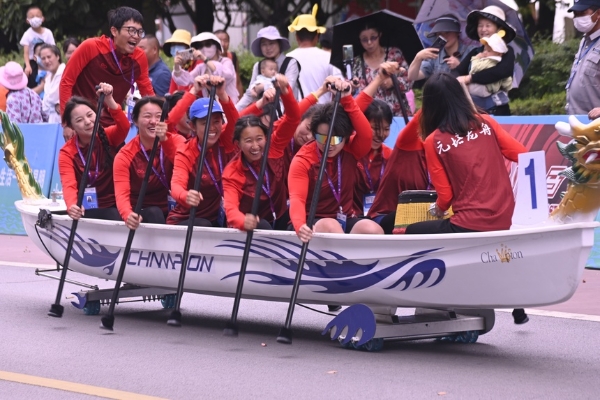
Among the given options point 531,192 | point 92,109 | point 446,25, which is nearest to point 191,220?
point 92,109

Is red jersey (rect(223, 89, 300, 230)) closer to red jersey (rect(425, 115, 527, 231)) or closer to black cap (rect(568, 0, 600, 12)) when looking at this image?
red jersey (rect(425, 115, 527, 231))

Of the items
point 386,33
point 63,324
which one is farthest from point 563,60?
point 63,324

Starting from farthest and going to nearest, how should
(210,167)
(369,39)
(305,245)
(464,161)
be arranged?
(369,39), (210,167), (305,245), (464,161)

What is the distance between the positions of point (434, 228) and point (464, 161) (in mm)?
463

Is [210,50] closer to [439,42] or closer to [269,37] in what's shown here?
[269,37]

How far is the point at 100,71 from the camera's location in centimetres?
1011

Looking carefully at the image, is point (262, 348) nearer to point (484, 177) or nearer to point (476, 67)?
point (484, 177)

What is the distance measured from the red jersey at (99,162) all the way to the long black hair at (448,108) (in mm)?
3133

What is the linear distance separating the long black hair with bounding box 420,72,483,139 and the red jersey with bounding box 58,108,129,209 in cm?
313

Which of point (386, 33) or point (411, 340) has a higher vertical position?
point (386, 33)

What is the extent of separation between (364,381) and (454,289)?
847 millimetres

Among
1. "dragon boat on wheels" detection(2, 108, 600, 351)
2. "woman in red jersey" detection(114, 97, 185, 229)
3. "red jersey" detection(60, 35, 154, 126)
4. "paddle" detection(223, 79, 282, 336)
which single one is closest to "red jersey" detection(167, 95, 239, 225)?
"woman in red jersey" detection(114, 97, 185, 229)

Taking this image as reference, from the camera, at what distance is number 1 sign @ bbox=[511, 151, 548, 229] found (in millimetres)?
6676

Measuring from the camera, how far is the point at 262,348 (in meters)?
7.56
